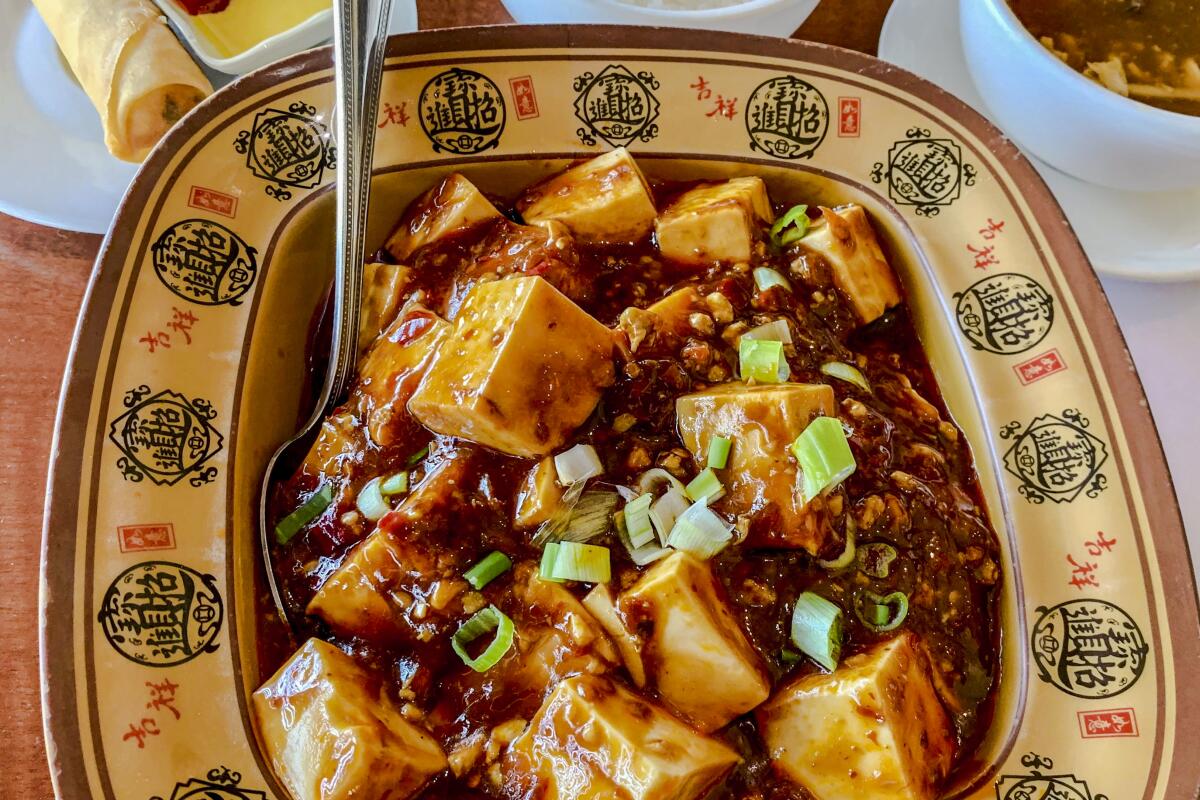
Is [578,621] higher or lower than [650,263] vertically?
lower

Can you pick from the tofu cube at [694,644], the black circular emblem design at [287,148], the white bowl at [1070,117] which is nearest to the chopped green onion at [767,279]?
the tofu cube at [694,644]

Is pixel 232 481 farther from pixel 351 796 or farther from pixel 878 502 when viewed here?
pixel 878 502

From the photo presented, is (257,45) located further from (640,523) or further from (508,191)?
(640,523)

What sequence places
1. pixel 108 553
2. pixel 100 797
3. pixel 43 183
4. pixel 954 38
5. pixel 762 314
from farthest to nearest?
pixel 954 38
pixel 43 183
pixel 762 314
pixel 108 553
pixel 100 797

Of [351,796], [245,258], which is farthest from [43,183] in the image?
[351,796]

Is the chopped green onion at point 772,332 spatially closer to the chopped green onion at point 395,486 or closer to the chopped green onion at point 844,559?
the chopped green onion at point 844,559

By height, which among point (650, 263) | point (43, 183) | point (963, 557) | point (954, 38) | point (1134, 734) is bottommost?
point (1134, 734)
